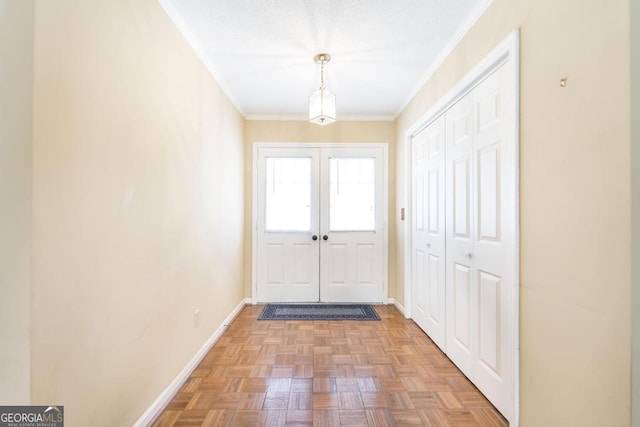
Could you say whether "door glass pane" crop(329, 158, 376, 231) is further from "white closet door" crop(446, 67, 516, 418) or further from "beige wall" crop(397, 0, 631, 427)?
"beige wall" crop(397, 0, 631, 427)

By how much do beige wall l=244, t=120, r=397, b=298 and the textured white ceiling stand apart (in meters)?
0.63

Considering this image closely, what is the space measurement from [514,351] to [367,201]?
2.54 metres

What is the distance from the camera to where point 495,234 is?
5.72 feet

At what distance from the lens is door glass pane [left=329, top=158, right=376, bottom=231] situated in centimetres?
387

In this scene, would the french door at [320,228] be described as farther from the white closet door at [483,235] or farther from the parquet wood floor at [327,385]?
the white closet door at [483,235]

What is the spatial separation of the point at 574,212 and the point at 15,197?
6.52ft

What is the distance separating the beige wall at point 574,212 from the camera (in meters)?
1.02

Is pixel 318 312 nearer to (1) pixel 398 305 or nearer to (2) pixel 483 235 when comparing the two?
(1) pixel 398 305

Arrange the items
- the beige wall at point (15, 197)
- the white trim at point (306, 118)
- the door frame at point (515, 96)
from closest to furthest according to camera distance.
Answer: the beige wall at point (15, 197)
the door frame at point (515, 96)
the white trim at point (306, 118)

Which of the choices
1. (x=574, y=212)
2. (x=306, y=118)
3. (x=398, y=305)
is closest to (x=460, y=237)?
(x=574, y=212)

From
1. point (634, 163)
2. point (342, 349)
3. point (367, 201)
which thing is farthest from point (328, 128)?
point (634, 163)

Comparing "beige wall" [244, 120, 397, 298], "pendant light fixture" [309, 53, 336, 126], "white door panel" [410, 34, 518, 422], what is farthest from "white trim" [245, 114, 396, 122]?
"pendant light fixture" [309, 53, 336, 126]

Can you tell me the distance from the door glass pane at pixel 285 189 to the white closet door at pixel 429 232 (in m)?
1.38

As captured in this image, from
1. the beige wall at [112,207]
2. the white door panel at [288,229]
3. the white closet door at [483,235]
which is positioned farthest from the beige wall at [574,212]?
the white door panel at [288,229]
